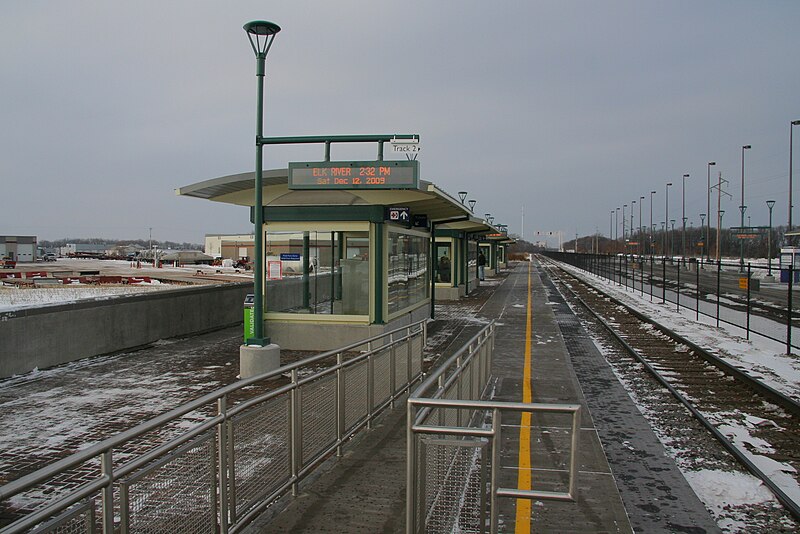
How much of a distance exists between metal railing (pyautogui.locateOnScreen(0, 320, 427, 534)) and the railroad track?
13.8ft

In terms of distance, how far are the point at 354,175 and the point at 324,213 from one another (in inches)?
69.7

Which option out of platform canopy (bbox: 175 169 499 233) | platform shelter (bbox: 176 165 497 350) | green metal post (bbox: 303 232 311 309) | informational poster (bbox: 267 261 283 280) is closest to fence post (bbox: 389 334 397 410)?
platform canopy (bbox: 175 169 499 233)

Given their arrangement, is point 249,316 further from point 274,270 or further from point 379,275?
point 379,275

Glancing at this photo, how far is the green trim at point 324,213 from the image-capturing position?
1364 centimetres

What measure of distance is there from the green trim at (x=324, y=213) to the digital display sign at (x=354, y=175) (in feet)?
4.41

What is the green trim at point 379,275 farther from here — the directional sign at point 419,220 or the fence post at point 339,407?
the fence post at point 339,407

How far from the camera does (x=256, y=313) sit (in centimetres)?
1102

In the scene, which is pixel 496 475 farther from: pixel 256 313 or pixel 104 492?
pixel 256 313

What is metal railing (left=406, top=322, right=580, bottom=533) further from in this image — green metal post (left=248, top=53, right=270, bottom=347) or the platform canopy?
the platform canopy

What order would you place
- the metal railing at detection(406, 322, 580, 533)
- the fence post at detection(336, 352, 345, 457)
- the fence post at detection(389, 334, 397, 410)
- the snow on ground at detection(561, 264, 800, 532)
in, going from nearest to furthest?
1. the metal railing at detection(406, 322, 580, 533)
2. the snow on ground at detection(561, 264, 800, 532)
3. the fence post at detection(336, 352, 345, 457)
4. the fence post at detection(389, 334, 397, 410)

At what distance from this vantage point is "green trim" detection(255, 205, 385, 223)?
13.6m

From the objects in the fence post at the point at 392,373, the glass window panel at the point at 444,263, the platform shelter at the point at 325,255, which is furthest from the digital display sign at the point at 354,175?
the glass window panel at the point at 444,263

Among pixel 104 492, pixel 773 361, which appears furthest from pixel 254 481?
pixel 773 361

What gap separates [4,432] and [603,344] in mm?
12540
